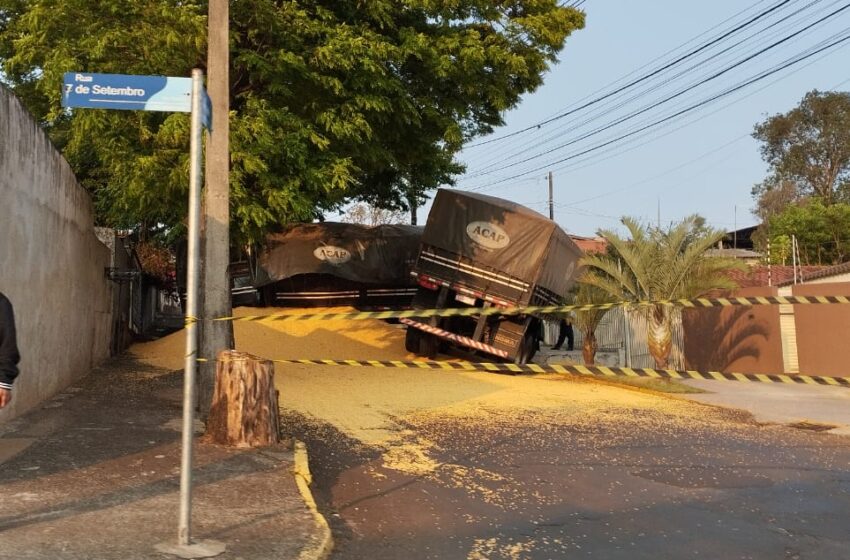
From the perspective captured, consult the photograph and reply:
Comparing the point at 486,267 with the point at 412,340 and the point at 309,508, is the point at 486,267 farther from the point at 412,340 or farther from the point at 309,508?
the point at 309,508

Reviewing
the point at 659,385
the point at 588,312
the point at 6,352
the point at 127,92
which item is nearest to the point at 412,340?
the point at 588,312

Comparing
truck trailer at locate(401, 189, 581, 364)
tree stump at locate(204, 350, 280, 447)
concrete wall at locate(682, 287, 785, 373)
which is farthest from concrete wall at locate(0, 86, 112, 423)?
concrete wall at locate(682, 287, 785, 373)

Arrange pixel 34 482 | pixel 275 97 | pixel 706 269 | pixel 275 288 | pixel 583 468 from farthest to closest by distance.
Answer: pixel 275 288, pixel 706 269, pixel 275 97, pixel 583 468, pixel 34 482

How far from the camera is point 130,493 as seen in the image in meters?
5.55

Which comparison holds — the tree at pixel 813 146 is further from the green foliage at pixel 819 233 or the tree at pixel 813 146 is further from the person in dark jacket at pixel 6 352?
the person in dark jacket at pixel 6 352

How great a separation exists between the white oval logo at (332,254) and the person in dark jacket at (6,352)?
48.1ft

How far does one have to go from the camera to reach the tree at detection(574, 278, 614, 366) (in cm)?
1577

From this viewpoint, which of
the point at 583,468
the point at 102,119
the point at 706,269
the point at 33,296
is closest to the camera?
the point at 583,468

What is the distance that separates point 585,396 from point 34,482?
8813mm

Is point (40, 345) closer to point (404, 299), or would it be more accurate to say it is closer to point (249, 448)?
point (249, 448)

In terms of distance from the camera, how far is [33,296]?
8.80 m

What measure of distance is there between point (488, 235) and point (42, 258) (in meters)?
8.43

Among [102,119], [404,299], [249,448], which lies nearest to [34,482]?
[249,448]

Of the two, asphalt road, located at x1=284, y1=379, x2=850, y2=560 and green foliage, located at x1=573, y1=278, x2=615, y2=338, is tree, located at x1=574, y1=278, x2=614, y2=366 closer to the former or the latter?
green foliage, located at x1=573, y1=278, x2=615, y2=338
